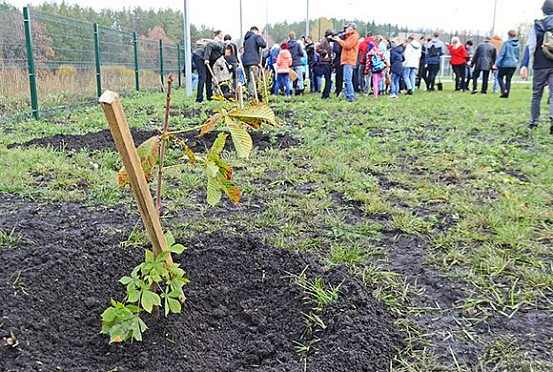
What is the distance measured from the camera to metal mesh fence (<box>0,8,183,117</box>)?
9.58 m

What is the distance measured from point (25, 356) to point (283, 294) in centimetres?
120

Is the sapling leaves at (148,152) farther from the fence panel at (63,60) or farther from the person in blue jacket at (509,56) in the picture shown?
the person in blue jacket at (509,56)

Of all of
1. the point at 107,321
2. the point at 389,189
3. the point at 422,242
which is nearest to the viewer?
the point at 107,321

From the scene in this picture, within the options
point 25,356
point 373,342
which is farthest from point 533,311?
point 25,356

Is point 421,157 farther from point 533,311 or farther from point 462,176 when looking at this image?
point 533,311

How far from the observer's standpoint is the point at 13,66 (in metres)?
9.59

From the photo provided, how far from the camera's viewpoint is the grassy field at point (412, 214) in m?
2.37

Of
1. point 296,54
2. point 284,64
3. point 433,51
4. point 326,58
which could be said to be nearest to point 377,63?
point 326,58

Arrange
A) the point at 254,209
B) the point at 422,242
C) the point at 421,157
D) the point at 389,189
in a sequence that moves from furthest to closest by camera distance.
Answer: the point at 421,157 → the point at 389,189 → the point at 254,209 → the point at 422,242

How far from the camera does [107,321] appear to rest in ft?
6.36

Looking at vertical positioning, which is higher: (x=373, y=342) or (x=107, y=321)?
(x=107, y=321)

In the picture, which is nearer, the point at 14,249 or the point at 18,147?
the point at 14,249

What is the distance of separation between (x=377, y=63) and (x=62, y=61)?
328 inches

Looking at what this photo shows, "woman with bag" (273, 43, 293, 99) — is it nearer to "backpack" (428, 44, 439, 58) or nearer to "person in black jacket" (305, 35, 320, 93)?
"person in black jacket" (305, 35, 320, 93)
